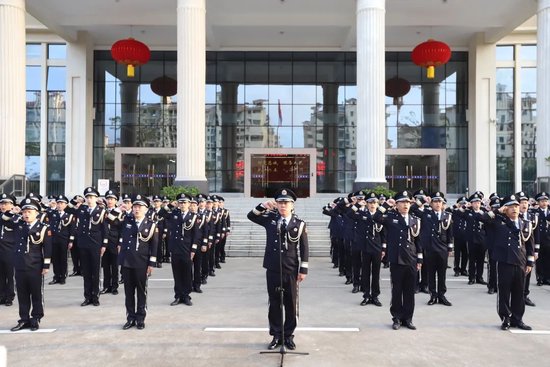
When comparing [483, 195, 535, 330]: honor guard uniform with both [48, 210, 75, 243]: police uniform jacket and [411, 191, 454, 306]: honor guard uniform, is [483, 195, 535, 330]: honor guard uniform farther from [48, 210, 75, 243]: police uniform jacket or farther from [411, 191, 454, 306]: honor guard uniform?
[48, 210, 75, 243]: police uniform jacket

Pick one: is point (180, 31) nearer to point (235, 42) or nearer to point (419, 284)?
point (235, 42)

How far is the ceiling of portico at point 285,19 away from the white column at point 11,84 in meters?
2.75

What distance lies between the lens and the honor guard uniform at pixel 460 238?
1295 cm

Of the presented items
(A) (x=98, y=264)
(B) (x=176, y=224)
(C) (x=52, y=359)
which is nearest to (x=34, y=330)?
(C) (x=52, y=359)

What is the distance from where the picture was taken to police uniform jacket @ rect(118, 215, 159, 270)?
797 cm

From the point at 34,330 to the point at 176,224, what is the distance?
3336 millimetres

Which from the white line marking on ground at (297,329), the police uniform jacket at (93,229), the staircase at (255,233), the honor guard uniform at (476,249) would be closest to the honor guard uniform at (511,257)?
the white line marking on ground at (297,329)

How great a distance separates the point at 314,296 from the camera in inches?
407

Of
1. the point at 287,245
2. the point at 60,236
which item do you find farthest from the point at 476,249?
the point at 60,236

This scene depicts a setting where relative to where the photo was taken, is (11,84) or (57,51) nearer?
(11,84)

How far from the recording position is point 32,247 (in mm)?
7812

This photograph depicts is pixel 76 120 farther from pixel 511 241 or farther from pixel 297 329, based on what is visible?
pixel 511 241

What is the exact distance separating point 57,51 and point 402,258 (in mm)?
29214

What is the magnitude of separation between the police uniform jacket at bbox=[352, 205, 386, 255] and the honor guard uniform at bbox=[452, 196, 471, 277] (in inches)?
147
